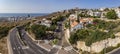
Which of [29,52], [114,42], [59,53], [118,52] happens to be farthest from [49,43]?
[118,52]

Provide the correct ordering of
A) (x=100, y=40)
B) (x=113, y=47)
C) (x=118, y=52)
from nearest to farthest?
(x=118, y=52), (x=113, y=47), (x=100, y=40)

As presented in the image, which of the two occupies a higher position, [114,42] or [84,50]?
[114,42]

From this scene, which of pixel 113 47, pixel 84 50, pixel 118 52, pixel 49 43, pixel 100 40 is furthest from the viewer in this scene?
pixel 49 43

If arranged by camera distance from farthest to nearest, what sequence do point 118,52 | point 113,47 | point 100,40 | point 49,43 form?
point 49,43 → point 100,40 → point 113,47 → point 118,52

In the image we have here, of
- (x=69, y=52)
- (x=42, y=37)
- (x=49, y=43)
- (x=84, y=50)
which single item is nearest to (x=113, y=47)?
(x=84, y=50)

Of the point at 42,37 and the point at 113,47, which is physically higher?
the point at 113,47

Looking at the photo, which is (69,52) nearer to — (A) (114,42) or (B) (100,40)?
(B) (100,40)

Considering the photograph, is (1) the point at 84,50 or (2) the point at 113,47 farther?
(1) the point at 84,50

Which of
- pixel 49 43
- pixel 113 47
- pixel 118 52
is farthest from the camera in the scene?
pixel 49 43

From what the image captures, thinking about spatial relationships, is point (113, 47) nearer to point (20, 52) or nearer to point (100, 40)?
point (100, 40)
